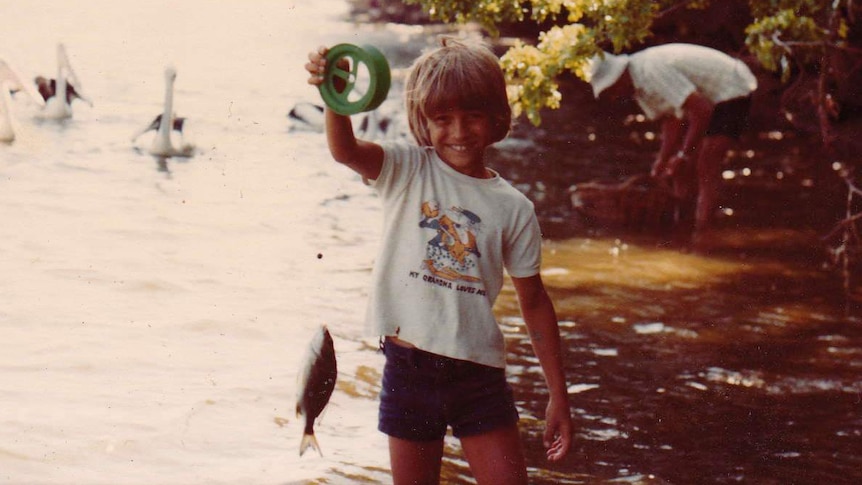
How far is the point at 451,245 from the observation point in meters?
3.38

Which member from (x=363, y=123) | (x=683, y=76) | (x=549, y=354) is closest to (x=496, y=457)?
(x=549, y=354)

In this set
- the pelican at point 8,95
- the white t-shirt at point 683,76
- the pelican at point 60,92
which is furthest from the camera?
the pelican at point 60,92

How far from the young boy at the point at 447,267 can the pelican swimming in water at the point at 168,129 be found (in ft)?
29.8

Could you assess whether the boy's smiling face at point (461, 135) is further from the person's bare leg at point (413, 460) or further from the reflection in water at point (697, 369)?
the reflection in water at point (697, 369)

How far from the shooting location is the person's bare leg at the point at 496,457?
342 cm

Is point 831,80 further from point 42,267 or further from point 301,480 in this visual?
point 301,480

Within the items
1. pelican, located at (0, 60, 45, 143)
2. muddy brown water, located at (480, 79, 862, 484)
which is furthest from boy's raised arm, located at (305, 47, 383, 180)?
pelican, located at (0, 60, 45, 143)

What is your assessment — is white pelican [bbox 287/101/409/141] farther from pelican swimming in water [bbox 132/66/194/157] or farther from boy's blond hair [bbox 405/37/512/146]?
boy's blond hair [bbox 405/37/512/146]

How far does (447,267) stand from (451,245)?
2.4 inches

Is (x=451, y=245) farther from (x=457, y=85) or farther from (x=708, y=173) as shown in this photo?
(x=708, y=173)

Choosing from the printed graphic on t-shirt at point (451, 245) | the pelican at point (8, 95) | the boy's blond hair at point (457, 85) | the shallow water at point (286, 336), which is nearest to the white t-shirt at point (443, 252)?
the printed graphic on t-shirt at point (451, 245)

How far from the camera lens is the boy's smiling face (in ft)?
11.1

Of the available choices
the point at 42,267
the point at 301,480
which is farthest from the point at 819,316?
the point at 42,267

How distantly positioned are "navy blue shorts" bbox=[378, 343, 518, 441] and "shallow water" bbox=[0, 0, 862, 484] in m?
1.44
